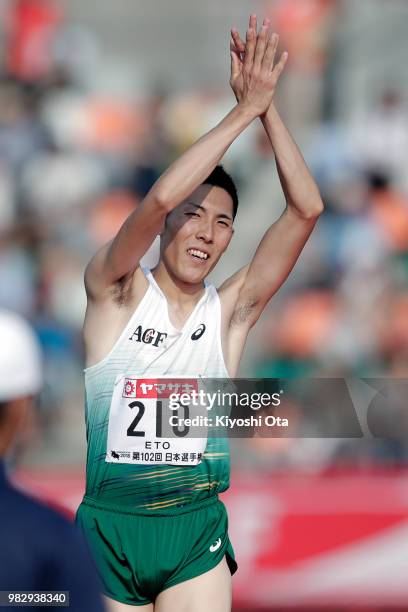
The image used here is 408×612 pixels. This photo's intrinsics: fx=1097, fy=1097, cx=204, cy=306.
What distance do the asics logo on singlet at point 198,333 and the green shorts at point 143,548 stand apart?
1.86 ft

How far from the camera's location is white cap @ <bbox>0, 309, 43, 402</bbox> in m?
2.17

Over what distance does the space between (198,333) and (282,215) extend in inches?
19.8

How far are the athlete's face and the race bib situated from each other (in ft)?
1.27

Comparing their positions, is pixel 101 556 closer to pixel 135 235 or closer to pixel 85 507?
pixel 85 507

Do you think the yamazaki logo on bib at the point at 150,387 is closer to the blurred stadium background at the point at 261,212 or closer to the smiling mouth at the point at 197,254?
the smiling mouth at the point at 197,254

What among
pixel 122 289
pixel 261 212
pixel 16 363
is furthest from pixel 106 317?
pixel 261 212

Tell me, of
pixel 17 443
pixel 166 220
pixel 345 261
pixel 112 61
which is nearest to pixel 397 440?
pixel 345 261

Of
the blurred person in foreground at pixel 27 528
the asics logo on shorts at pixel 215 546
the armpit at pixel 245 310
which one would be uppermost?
the armpit at pixel 245 310

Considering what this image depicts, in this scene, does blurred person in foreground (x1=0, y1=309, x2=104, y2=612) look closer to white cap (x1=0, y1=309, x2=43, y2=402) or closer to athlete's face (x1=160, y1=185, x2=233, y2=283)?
white cap (x1=0, y1=309, x2=43, y2=402)

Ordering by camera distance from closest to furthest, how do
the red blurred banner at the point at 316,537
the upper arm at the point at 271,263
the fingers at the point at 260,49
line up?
the fingers at the point at 260,49
the upper arm at the point at 271,263
the red blurred banner at the point at 316,537

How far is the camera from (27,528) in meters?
2.17

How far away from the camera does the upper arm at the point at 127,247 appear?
11.2ft

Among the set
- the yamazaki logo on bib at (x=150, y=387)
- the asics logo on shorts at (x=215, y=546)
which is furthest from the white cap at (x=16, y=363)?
the asics logo on shorts at (x=215, y=546)

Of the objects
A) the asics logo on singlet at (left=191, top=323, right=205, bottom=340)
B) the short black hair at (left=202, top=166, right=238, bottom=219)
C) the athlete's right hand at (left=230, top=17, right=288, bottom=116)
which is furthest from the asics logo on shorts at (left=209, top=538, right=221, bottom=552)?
the athlete's right hand at (left=230, top=17, right=288, bottom=116)
